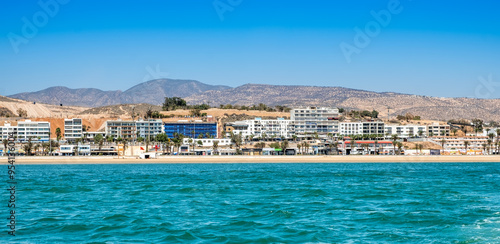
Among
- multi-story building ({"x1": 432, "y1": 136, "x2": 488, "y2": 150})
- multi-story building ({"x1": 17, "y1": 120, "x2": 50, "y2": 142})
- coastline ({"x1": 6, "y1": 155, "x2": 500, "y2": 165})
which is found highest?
multi-story building ({"x1": 17, "y1": 120, "x2": 50, "y2": 142})

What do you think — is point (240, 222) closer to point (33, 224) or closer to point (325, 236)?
point (325, 236)

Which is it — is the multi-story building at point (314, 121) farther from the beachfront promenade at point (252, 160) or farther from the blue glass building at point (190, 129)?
the beachfront promenade at point (252, 160)

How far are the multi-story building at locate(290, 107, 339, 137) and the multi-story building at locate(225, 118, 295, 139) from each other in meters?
2.08

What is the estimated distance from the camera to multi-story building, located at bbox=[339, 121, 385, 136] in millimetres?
155000

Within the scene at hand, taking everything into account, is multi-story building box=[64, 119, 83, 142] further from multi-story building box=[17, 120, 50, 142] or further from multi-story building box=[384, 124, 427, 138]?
multi-story building box=[384, 124, 427, 138]

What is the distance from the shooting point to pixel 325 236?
21.7 meters

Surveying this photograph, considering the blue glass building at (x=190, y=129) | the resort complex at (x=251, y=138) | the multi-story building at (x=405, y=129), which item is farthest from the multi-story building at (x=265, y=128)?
the multi-story building at (x=405, y=129)

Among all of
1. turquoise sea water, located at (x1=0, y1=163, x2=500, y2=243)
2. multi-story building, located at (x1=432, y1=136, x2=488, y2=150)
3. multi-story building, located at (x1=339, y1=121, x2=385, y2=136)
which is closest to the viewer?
turquoise sea water, located at (x1=0, y1=163, x2=500, y2=243)

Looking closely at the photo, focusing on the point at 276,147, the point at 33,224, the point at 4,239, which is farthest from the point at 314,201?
the point at 276,147

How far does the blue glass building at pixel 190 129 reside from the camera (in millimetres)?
148000

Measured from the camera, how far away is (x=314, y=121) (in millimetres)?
157375

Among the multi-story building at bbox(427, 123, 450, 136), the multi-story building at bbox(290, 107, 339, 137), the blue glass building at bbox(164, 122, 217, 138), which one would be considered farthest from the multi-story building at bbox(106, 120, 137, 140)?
the multi-story building at bbox(427, 123, 450, 136)

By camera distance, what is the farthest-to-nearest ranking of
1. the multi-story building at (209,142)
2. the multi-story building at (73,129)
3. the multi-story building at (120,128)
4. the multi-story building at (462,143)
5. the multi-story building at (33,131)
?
1. the multi-story building at (73,129)
2. the multi-story building at (120,128)
3. the multi-story building at (33,131)
4. the multi-story building at (209,142)
5. the multi-story building at (462,143)

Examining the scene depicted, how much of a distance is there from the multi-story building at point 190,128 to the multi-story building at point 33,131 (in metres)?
28.4
